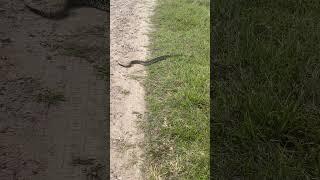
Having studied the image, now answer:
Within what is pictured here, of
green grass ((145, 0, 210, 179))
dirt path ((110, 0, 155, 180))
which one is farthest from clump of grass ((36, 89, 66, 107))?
green grass ((145, 0, 210, 179))

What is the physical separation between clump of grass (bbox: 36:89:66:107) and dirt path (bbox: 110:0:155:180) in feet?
1.95

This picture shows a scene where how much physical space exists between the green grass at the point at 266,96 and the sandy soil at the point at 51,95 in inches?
51.5

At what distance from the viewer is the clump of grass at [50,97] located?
4901 millimetres

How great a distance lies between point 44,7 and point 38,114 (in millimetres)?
2690

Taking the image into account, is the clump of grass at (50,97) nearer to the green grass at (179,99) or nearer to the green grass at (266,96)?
the green grass at (179,99)

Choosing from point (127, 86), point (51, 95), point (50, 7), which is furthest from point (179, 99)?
point (50, 7)

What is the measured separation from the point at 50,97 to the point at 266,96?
238 cm

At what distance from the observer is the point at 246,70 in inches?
212

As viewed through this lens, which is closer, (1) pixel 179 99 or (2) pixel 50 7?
(1) pixel 179 99

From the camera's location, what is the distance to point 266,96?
4.68 meters

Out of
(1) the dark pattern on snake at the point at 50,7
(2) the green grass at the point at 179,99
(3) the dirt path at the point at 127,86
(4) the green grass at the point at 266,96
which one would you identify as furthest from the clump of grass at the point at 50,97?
(1) the dark pattern on snake at the point at 50,7

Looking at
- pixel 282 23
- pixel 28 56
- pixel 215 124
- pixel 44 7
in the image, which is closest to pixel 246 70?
pixel 215 124

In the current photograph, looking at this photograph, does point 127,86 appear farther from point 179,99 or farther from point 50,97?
point 50,97

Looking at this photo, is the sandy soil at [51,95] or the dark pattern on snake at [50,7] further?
the dark pattern on snake at [50,7]
